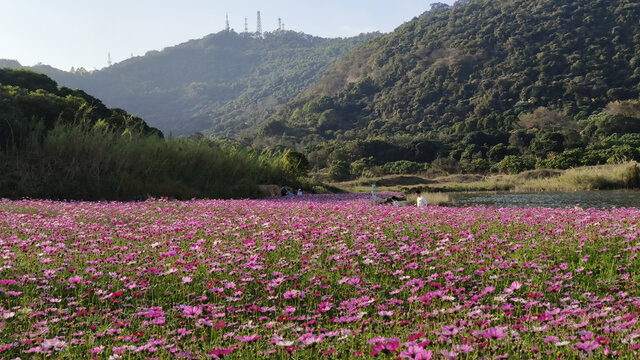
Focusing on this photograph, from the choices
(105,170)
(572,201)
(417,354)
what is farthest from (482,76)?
(417,354)

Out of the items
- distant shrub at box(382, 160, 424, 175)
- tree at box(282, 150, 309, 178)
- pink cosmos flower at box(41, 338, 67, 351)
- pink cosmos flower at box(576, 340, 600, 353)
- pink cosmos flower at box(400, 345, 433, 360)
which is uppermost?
pink cosmos flower at box(400, 345, 433, 360)

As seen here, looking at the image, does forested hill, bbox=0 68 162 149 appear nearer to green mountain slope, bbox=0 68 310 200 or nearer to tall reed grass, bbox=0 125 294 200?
green mountain slope, bbox=0 68 310 200

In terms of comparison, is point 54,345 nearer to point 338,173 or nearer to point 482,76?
point 338,173

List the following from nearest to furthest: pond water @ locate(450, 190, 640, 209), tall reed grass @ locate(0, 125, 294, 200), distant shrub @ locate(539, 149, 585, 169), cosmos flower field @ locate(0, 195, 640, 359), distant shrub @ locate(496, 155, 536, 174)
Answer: cosmos flower field @ locate(0, 195, 640, 359) < tall reed grass @ locate(0, 125, 294, 200) < pond water @ locate(450, 190, 640, 209) < distant shrub @ locate(539, 149, 585, 169) < distant shrub @ locate(496, 155, 536, 174)

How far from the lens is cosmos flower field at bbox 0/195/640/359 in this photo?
3129 millimetres

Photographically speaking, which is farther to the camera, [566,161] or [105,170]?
[566,161]

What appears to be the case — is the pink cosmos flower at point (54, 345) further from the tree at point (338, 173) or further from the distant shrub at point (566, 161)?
the tree at point (338, 173)

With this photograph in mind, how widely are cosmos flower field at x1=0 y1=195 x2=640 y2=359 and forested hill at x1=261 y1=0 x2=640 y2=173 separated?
59.7 meters

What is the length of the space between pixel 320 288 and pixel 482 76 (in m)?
107

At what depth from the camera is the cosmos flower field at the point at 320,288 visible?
313cm

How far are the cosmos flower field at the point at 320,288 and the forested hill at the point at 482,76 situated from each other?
59.7 meters

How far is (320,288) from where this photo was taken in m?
4.96

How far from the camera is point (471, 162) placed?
54.9 m

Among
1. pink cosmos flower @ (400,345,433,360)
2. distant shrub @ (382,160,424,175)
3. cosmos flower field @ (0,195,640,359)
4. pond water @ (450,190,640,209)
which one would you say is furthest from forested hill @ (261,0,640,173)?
pink cosmos flower @ (400,345,433,360)
